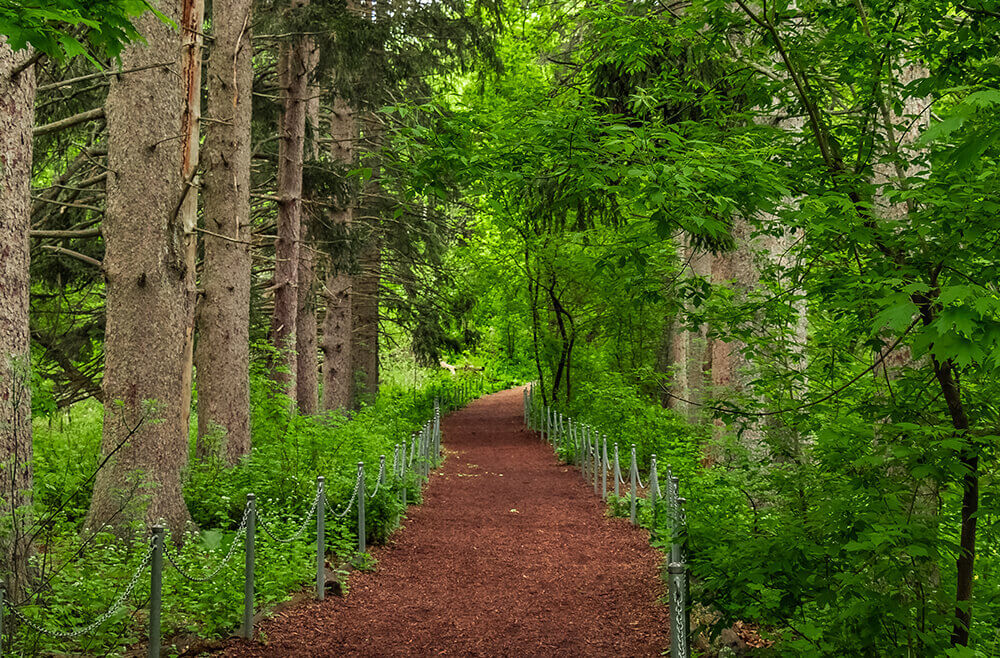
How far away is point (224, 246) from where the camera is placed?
11266mm

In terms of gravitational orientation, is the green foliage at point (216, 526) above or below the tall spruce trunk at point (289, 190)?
below

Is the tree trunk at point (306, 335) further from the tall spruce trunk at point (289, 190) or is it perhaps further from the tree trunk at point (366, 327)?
the tree trunk at point (366, 327)

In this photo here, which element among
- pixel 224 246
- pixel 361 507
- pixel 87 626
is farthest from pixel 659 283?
pixel 224 246

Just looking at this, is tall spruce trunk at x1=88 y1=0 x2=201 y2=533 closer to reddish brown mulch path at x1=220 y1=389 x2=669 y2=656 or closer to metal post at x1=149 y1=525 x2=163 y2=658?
reddish brown mulch path at x1=220 y1=389 x2=669 y2=656

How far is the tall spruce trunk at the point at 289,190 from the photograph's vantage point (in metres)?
14.3

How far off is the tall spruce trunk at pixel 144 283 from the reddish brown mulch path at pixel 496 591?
200 centimetres

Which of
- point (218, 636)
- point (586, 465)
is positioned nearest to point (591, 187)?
point (218, 636)

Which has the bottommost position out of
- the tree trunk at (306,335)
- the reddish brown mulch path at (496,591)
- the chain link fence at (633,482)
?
the reddish brown mulch path at (496,591)

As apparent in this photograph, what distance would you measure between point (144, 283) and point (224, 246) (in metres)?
4.12

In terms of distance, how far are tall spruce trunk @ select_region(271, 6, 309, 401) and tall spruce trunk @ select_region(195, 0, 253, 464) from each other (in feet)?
9.12

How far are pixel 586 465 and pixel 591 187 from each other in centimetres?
1146

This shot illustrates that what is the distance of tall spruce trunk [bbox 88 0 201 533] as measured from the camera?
725cm

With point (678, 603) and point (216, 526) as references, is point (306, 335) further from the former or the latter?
point (678, 603)

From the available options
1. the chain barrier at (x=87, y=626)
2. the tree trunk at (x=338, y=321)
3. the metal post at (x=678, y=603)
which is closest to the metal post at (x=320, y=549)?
the chain barrier at (x=87, y=626)
